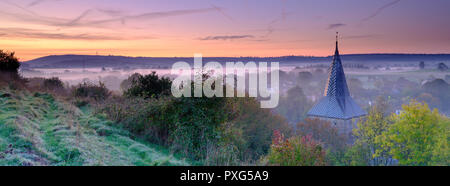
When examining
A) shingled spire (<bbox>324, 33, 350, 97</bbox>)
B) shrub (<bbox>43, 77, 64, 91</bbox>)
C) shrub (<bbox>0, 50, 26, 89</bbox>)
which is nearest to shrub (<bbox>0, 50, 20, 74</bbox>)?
shrub (<bbox>0, 50, 26, 89</bbox>)

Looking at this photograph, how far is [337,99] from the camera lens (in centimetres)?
4428

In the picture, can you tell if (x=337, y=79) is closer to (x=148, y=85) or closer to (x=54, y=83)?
(x=148, y=85)

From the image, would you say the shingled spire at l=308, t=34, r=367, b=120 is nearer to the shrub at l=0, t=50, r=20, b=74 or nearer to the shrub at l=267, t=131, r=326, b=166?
the shrub at l=267, t=131, r=326, b=166

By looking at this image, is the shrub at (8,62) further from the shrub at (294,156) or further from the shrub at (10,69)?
the shrub at (294,156)

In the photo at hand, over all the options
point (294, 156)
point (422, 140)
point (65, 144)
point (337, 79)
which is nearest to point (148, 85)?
point (65, 144)

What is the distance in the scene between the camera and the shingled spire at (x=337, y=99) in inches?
1699

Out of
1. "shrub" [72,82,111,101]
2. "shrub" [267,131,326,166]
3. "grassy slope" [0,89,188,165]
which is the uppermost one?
"shrub" [72,82,111,101]

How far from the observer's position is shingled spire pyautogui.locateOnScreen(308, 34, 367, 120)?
43.2m

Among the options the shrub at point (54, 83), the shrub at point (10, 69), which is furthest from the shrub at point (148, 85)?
the shrub at point (54, 83)

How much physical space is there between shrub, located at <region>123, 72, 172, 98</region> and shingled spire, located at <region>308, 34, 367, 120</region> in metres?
32.2

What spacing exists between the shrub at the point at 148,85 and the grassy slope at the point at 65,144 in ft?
13.6
